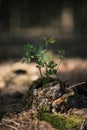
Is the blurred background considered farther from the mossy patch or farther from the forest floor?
the mossy patch

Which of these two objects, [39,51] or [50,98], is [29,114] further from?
[39,51]

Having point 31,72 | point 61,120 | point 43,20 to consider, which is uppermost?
point 61,120

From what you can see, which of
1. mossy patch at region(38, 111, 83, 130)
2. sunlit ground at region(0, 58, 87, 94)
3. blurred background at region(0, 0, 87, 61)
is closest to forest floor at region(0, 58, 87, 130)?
sunlit ground at region(0, 58, 87, 94)

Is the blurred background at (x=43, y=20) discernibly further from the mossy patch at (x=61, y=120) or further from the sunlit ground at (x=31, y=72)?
the mossy patch at (x=61, y=120)

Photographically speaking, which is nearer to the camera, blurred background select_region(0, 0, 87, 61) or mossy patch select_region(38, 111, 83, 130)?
mossy patch select_region(38, 111, 83, 130)

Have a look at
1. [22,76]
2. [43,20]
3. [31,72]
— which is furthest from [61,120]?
[43,20]

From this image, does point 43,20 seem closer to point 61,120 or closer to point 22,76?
point 22,76
